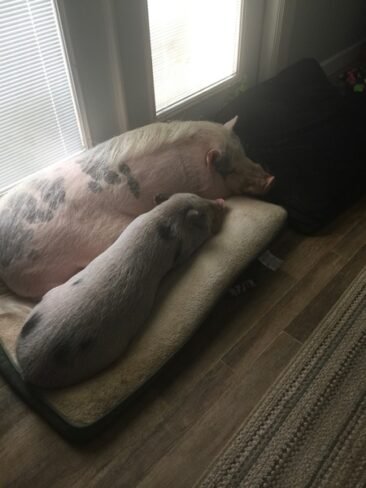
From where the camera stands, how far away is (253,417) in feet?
4.29

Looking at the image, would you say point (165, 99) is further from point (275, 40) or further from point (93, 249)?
point (93, 249)

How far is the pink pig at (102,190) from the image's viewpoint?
1.52m

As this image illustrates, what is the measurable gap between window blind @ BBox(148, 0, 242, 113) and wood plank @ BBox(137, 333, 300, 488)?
142cm

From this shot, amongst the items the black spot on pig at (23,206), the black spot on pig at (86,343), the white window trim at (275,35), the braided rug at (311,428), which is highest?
the white window trim at (275,35)

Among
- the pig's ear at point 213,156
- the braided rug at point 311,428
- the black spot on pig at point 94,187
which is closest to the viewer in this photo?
the braided rug at point 311,428

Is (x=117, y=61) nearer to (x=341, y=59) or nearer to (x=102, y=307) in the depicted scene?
(x=102, y=307)

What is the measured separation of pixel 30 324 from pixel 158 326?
0.42 metres

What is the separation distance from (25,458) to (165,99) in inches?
69.8

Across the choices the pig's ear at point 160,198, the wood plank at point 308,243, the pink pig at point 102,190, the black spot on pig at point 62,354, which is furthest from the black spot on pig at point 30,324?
the wood plank at point 308,243

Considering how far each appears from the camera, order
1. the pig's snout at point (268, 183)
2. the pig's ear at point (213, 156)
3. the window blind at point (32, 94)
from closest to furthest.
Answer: the window blind at point (32, 94), the pig's ear at point (213, 156), the pig's snout at point (268, 183)

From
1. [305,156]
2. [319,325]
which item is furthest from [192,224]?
[305,156]

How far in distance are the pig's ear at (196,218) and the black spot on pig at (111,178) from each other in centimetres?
33

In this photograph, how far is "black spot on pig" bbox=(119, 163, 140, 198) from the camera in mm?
1682

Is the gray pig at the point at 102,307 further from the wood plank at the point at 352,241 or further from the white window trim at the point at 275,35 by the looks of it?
the white window trim at the point at 275,35
